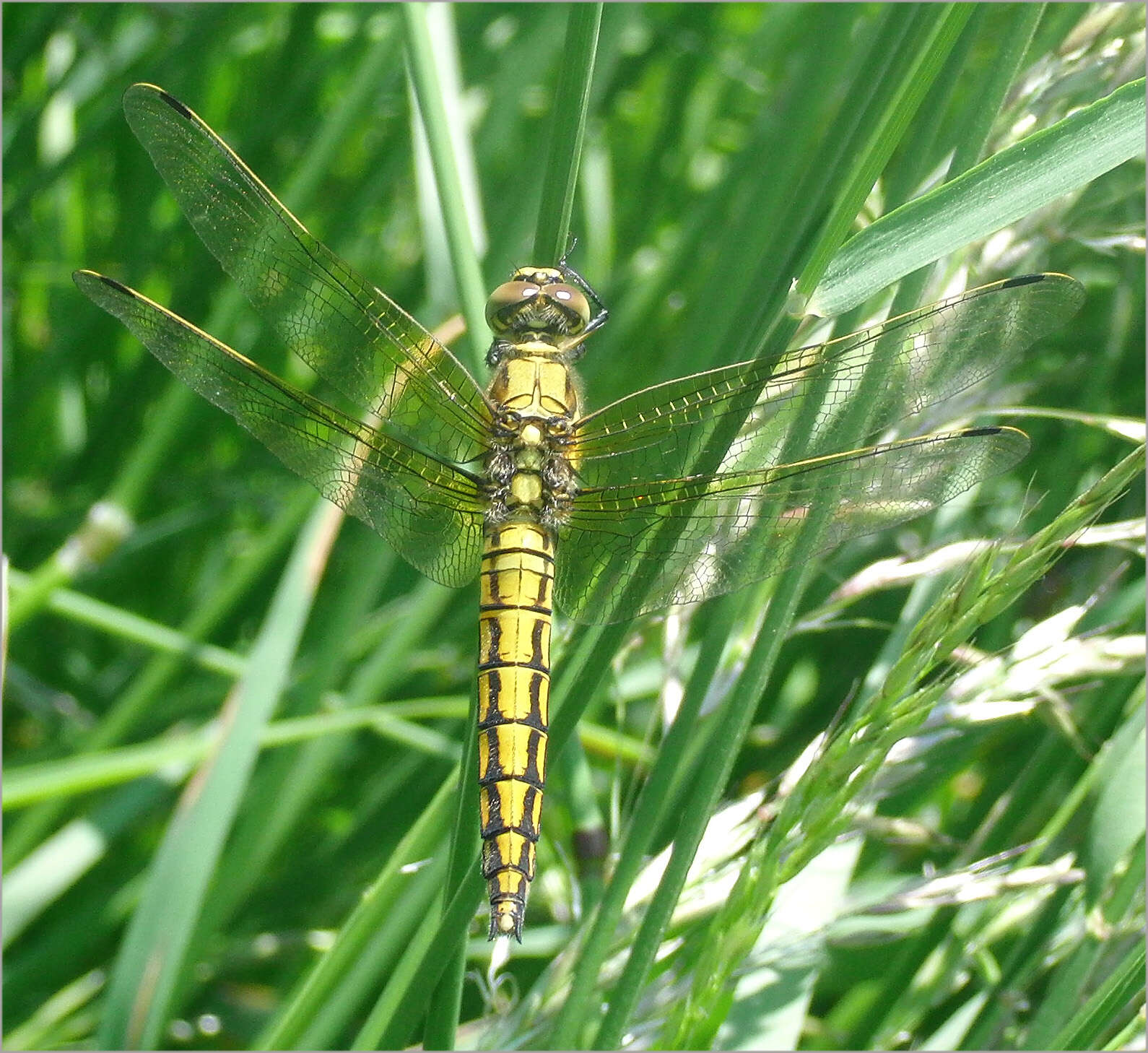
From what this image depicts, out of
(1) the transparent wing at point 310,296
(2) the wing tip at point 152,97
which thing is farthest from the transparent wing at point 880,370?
(2) the wing tip at point 152,97

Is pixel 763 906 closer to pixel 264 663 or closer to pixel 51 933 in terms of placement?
pixel 264 663

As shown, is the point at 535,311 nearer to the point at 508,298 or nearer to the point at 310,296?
the point at 508,298

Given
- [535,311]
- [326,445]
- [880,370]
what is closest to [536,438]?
[535,311]

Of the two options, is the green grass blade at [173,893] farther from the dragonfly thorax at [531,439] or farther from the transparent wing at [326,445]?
the dragonfly thorax at [531,439]

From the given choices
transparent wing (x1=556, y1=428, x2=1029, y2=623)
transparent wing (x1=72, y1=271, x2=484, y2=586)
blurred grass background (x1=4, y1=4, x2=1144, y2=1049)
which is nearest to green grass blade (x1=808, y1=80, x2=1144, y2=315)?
blurred grass background (x1=4, y1=4, x2=1144, y2=1049)

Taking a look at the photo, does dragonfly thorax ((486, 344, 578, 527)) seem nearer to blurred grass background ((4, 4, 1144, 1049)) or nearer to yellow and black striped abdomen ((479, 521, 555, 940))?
yellow and black striped abdomen ((479, 521, 555, 940))

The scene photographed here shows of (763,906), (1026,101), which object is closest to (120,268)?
(1026,101)
